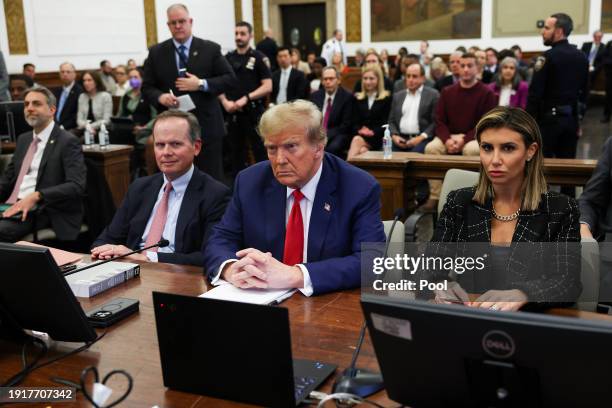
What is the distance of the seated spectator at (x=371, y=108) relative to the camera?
21.5 ft

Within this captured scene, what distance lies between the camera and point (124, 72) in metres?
11.4

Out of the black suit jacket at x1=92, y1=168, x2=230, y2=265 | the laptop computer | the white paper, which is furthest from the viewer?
the white paper

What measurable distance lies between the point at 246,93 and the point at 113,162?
2149mm

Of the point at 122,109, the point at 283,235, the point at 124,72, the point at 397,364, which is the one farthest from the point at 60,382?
the point at 124,72

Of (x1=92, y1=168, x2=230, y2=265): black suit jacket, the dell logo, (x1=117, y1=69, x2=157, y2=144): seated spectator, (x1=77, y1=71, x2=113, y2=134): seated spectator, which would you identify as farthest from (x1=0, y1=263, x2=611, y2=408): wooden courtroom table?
(x1=77, y1=71, x2=113, y2=134): seated spectator

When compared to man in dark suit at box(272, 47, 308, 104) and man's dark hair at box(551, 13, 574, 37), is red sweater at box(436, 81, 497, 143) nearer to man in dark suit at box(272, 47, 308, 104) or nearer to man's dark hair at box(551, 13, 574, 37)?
man's dark hair at box(551, 13, 574, 37)

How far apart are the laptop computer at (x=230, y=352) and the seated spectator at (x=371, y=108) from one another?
5.16m

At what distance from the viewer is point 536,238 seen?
2.30m

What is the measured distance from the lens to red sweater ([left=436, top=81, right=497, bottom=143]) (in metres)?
5.74

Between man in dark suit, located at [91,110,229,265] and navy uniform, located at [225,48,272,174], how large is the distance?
4121 millimetres

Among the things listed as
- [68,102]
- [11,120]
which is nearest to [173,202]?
[11,120]

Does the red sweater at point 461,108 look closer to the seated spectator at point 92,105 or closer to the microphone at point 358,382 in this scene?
the seated spectator at point 92,105

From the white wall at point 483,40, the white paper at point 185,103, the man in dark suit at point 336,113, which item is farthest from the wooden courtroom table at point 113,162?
the white wall at point 483,40

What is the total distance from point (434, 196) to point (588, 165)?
2224mm
